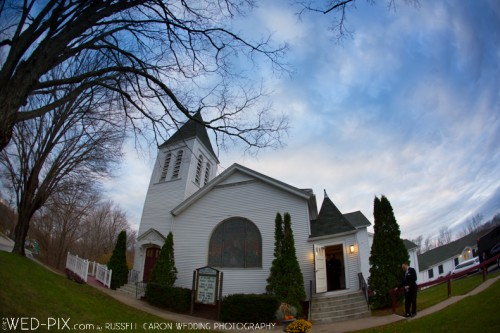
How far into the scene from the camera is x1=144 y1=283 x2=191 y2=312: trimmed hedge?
13.9 meters

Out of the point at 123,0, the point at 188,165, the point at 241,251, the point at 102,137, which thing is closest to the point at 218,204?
the point at 241,251

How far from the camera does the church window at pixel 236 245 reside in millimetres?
15969

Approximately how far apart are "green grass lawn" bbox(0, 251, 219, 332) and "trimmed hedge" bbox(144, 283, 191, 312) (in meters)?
3.23

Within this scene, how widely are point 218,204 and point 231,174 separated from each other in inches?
78.0

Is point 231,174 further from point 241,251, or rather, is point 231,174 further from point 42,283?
point 42,283

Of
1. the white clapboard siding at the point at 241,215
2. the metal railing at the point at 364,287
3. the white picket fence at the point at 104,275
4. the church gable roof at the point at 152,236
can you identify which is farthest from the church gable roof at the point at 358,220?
the white picket fence at the point at 104,275

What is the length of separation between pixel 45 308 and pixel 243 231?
33.9 feet

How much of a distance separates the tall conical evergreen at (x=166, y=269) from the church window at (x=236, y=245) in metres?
2.06

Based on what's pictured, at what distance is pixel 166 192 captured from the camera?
67.5 feet

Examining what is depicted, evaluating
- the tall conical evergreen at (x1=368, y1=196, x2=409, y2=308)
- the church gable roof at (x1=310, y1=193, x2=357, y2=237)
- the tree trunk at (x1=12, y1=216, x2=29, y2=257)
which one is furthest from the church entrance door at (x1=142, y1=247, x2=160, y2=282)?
the tall conical evergreen at (x1=368, y1=196, x2=409, y2=308)

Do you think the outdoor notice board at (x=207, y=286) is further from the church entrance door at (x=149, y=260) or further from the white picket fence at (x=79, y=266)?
the white picket fence at (x=79, y=266)

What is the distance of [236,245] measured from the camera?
1655 centimetres

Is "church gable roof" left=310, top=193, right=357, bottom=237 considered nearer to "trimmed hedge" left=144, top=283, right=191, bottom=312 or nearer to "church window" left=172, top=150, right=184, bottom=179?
"trimmed hedge" left=144, top=283, right=191, bottom=312

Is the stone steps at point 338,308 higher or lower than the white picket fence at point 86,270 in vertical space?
lower
